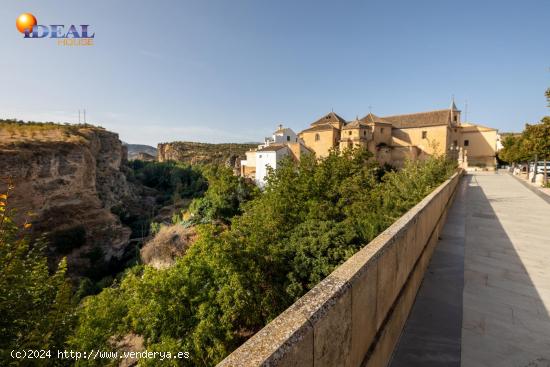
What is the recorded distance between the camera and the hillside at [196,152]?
95.0 meters

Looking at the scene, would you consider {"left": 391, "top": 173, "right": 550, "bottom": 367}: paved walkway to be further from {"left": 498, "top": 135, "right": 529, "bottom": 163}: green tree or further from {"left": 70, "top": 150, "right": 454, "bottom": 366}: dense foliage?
{"left": 498, "top": 135, "right": 529, "bottom": 163}: green tree

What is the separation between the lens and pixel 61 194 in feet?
116

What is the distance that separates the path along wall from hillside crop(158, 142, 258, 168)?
3495 inches

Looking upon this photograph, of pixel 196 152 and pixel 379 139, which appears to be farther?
pixel 196 152

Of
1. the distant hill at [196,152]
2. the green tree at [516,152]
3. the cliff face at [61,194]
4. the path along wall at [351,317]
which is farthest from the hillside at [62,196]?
the distant hill at [196,152]

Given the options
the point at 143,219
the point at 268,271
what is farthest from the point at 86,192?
the point at 268,271

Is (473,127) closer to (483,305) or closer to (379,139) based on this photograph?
(379,139)

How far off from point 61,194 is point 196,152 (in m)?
72.3

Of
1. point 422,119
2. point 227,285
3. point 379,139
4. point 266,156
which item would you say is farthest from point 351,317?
point 422,119

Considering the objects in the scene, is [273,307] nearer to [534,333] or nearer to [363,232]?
[363,232]

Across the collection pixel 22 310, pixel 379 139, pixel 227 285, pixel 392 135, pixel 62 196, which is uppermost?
pixel 392 135

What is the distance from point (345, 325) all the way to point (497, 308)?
3156 mm

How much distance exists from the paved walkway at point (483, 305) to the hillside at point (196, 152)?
8679 centimetres

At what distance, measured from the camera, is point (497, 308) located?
367 cm
